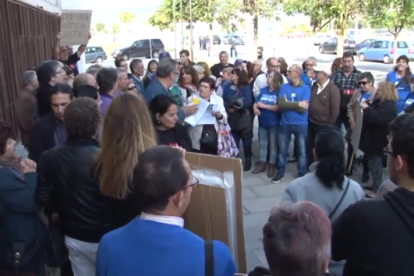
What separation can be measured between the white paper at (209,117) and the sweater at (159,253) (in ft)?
13.4

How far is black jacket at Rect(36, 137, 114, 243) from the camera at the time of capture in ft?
8.84

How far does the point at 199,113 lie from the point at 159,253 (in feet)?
13.7

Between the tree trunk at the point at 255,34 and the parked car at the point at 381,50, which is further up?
the tree trunk at the point at 255,34

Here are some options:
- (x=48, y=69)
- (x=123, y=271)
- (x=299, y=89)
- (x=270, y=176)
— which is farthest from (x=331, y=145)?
(x=270, y=176)

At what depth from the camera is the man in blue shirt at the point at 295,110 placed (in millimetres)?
6957

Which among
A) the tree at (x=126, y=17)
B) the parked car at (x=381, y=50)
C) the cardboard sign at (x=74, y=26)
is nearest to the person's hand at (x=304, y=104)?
the cardboard sign at (x=74, y=26)

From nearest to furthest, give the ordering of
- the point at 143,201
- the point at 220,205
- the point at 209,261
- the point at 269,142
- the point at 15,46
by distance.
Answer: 1. the point at 209,261
2. the point at 143,201
3. the point at 220,205
4. the point at 269,142
5. the point at 15,46

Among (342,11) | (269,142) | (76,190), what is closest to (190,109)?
(269,142)

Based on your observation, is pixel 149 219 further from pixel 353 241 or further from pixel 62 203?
pixel 62 203

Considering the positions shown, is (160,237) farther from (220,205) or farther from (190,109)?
(190,109)

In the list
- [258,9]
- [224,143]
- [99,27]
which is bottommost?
[224,143]

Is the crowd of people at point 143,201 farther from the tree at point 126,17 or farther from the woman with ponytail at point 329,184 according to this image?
the tree at point 126,17

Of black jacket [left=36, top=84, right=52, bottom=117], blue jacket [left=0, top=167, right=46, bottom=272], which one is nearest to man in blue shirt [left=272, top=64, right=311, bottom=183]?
black jacket [left=36, top=84, right=52, bottom=117]

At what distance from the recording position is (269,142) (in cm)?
773
